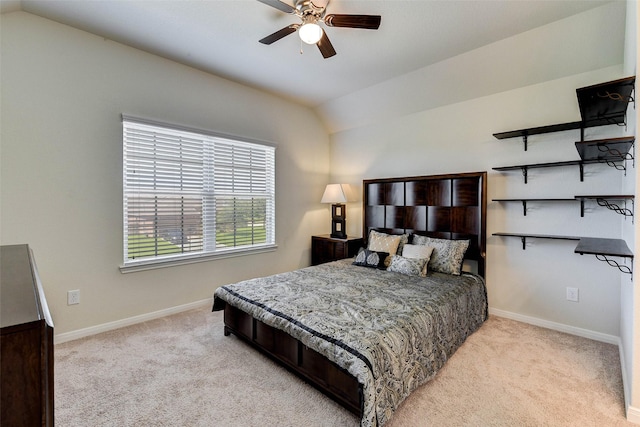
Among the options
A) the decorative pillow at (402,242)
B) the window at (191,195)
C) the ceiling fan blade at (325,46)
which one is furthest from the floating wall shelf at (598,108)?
the window at (191,195)

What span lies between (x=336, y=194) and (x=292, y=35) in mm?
2230

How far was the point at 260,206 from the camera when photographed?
163 inches

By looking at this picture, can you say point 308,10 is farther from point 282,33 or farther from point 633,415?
point 633,415

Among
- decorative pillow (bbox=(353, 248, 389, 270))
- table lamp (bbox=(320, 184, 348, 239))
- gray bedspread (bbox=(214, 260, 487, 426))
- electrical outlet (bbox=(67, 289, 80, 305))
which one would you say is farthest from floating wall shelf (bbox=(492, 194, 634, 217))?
electrical outlet (bbox=(67, 289, 80, 305))

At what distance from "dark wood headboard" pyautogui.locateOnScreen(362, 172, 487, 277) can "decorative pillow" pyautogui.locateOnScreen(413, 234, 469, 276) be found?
227 millimetres

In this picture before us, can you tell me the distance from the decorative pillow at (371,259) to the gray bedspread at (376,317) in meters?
0.21

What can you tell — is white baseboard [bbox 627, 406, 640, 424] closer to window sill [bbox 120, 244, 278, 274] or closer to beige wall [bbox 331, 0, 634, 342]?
beige wall [bbox 331, 0, 634, 342]

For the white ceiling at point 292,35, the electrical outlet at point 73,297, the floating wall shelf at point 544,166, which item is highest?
the white ceiling at point 292,35

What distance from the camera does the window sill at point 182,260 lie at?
2.97 m

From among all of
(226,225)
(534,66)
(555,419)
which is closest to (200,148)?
(226,225)

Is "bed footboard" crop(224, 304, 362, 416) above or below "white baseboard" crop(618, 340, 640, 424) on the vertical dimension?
above

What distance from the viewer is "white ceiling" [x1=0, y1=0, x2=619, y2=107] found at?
2273 mm

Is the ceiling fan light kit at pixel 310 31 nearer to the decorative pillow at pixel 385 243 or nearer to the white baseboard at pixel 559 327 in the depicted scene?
the decorative pillow at pixel 385 243

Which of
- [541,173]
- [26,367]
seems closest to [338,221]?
[541,173]
